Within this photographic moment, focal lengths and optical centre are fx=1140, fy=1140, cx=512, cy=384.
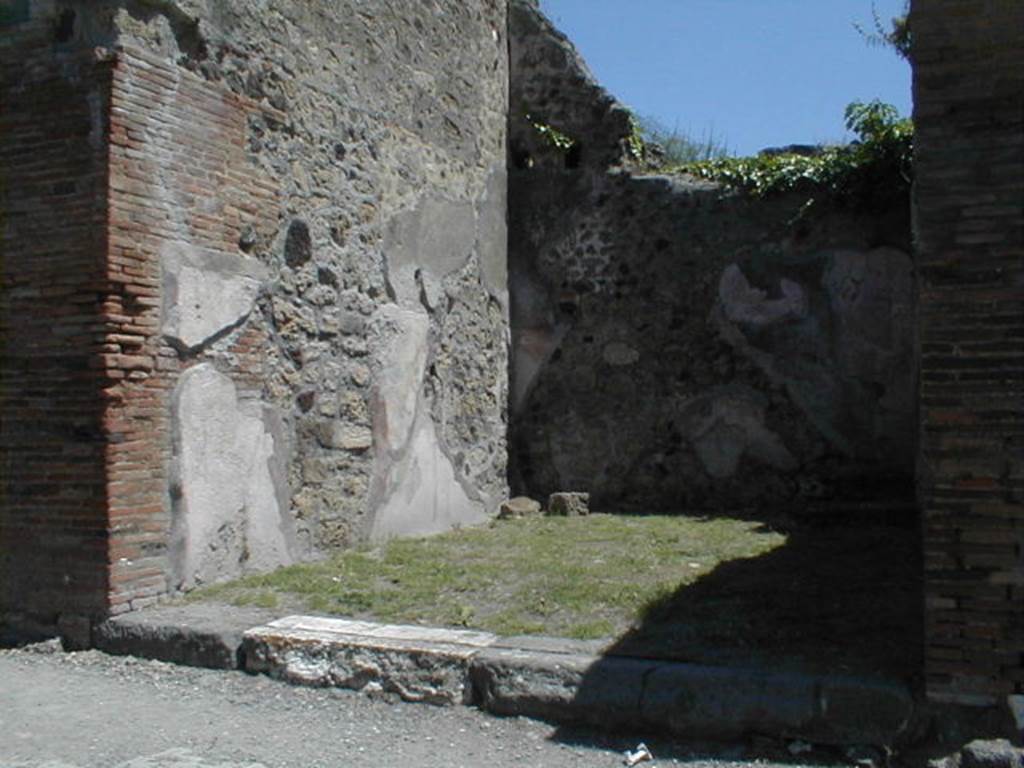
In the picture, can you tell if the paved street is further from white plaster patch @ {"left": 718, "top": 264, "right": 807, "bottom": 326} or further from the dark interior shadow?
white plaster patch @ {"left": 718, "top": 264, "right": 807, "bottom": 326}

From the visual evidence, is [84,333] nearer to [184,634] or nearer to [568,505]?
[184,634]

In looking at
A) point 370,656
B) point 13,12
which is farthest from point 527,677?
point 13,12

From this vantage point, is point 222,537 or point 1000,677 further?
point 222,537

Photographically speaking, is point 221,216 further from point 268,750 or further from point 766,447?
point 766,447

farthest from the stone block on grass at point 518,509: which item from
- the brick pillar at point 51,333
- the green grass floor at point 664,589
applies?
the brick pillar at point 51,333

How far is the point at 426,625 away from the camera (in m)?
5.02

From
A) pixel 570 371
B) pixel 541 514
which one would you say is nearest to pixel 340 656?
pixel 541 514

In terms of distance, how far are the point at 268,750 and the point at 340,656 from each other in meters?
0.71

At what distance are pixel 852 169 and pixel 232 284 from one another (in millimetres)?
4789

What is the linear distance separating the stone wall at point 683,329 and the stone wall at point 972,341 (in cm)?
435

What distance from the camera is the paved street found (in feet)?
12.7

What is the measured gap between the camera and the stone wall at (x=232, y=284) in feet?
17.5

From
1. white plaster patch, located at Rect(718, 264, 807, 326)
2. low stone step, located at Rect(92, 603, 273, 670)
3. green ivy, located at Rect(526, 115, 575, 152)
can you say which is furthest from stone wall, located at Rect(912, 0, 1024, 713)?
green ivy, located at Rect(526, 115, 575, 152)

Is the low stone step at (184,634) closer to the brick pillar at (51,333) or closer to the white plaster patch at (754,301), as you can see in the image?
the brick pillar at (51,333)
